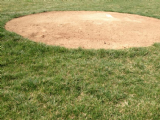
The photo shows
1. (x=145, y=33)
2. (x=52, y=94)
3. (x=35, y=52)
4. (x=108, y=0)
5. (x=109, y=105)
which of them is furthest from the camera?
(x=108, y=0)

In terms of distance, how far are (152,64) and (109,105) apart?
1653mm

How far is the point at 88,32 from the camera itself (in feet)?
16.5

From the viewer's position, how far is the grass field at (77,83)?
231cm

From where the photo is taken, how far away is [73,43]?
4332 mm

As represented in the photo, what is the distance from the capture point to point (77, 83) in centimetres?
285

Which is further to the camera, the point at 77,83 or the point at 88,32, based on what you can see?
the point at 88,32

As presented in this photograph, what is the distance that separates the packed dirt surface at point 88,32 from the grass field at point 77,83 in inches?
17.1

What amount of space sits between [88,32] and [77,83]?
252 centimetres

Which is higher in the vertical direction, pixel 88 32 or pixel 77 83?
pixel 88 32

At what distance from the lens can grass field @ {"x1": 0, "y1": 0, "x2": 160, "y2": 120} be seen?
2.31m

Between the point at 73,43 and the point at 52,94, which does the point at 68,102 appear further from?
the point at 73,43

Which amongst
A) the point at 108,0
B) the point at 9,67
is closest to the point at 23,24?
the point at 9,67

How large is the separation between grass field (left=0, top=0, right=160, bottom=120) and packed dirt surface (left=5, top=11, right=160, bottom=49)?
0.43 metres

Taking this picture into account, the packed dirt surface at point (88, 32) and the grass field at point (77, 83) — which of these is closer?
the grass field at point (77, 83)
